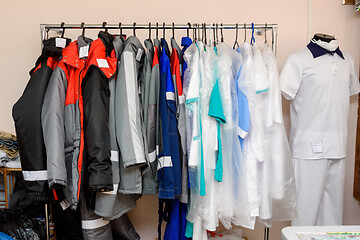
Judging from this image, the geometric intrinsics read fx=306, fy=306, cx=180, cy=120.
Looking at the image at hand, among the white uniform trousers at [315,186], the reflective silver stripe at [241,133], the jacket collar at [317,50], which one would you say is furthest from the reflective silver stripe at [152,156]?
the jacket collar at [317,50]

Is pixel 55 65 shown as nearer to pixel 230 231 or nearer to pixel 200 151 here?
pixel 200 151

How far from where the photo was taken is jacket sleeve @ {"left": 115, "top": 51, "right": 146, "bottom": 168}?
5.23 ft

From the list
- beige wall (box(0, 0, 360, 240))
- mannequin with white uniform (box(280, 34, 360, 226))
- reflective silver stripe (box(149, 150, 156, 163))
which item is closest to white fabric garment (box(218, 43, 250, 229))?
reflective silver stripe (box(149, 150, 156, 163))

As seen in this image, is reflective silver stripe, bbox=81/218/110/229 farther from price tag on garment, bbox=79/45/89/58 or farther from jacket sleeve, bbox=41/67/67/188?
price tag on garment, bbox=79/45/89/58

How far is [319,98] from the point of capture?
2080 mm

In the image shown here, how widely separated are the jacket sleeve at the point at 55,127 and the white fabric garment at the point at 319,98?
55.7 inches

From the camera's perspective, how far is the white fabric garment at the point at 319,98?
6.80 ft

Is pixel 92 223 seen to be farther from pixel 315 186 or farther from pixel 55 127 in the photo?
pixel 315 186

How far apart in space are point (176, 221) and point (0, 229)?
3.52 feet

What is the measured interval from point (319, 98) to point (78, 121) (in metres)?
1.56

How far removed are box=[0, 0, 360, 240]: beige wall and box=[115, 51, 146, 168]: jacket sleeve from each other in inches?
31.5

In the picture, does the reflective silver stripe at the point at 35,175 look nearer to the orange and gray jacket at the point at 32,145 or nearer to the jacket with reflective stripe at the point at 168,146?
the orange and gray jacket at the point at 32,145

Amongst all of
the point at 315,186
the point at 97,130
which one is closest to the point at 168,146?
the point at 97,130

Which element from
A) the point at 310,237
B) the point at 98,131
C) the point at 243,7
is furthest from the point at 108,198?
the point at 243,7
